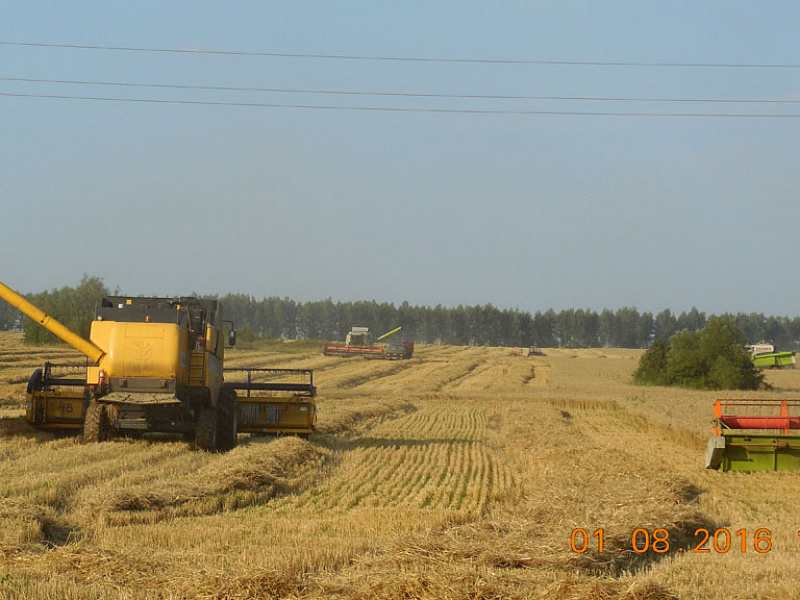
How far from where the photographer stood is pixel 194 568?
7168 millimetres

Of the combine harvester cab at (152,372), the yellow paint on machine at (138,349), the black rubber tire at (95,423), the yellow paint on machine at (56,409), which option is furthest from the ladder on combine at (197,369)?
the yellow paint on machine at (56,409)

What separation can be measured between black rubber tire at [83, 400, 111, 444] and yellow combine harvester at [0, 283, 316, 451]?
0.7 inches

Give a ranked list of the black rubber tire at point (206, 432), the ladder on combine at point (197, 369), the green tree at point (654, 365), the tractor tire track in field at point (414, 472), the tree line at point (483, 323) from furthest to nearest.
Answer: the tree line at point (483, 323), the green tree at point (654, 365), the black rubber tire at point (206, 432), the ladder on combine at point (197, 369), the tractor tire track in field at point (414, 472)

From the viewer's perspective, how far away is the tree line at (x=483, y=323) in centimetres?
15750

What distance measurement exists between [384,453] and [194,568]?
10.4m

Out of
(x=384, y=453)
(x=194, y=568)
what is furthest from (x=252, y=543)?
(x=384, y=453)

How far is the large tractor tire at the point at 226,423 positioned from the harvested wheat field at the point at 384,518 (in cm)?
79

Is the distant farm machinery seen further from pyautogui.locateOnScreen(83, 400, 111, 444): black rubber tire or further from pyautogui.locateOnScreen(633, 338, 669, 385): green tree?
pyautogui.locateOnScreen(83, 400, 111, 444): black rubber tire

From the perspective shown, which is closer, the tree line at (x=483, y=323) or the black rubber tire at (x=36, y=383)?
the black rubber tire at (x=36, y=383)

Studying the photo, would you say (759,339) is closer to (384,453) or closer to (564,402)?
(564,402)

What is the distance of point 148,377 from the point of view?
1506cm

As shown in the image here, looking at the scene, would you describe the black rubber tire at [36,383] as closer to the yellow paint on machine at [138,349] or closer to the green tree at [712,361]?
the yellow paint on machine at [138,349]

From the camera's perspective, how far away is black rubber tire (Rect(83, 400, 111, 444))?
15906 mm

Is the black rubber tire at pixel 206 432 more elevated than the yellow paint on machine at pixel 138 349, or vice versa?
the yellow paint on machine at pixel 138 349
